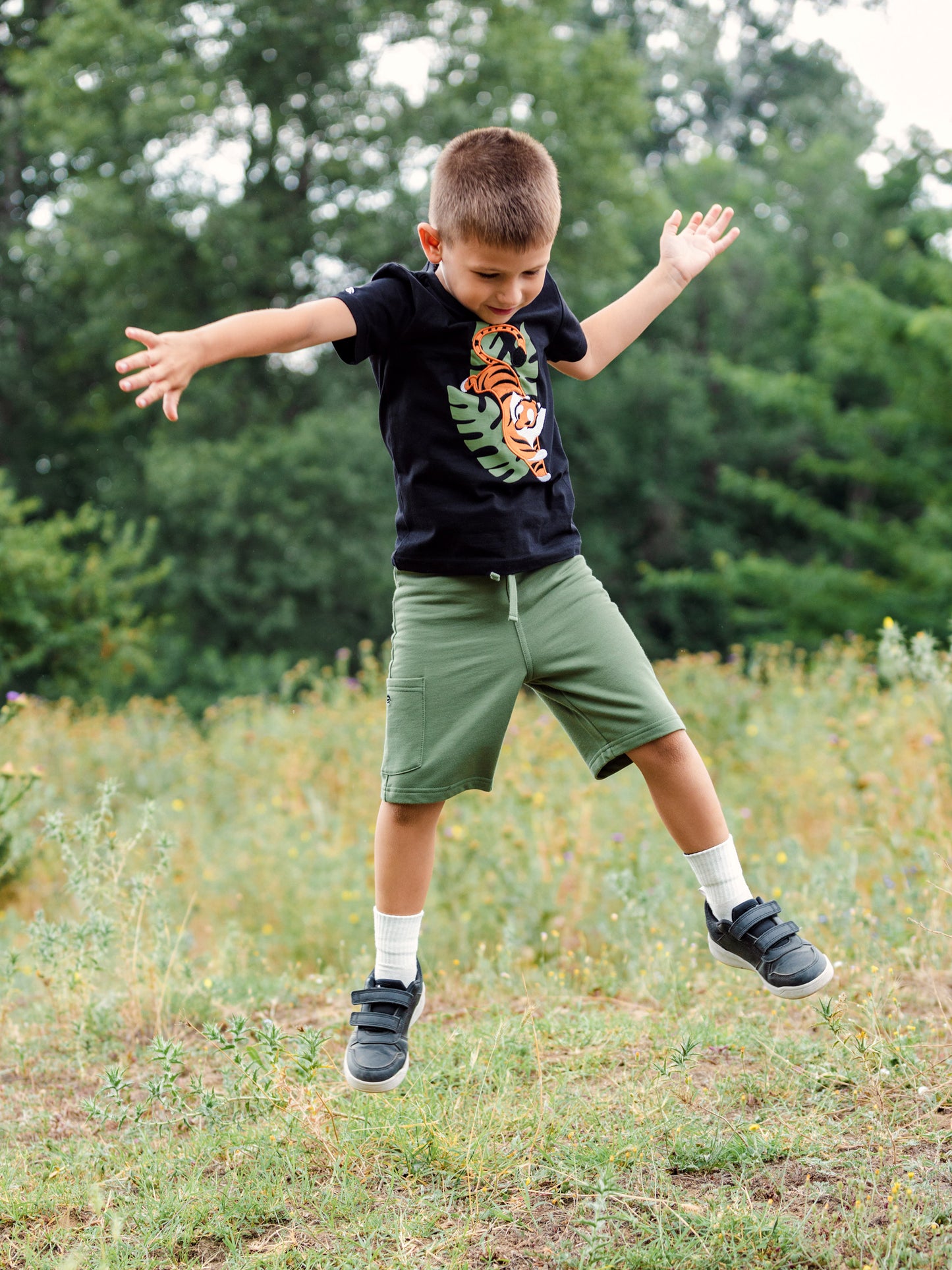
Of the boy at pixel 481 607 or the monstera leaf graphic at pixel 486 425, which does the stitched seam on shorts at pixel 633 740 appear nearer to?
the boy at pixel 481 607

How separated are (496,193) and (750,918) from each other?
5.31ft

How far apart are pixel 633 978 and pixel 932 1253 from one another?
5.15 ft

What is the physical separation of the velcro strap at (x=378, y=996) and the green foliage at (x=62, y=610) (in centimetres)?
744

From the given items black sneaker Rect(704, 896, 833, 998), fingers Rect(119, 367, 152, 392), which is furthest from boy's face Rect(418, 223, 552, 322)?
black sneaker Rect(704, 896, 833, 998)

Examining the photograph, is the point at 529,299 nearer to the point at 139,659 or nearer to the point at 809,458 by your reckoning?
the point at 139,659

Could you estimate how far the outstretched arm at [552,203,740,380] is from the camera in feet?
9.46

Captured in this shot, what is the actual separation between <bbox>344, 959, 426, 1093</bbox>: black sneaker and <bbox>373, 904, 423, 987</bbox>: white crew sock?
0.06 feet

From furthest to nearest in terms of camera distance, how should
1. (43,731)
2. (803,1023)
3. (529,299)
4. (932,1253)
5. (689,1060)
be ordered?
(43,731)
(803,1023)
(689,1060)
(529,299)
(932,1253)

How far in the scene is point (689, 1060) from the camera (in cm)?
277

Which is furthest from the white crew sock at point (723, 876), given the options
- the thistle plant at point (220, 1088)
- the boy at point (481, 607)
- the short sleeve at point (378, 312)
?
the short sleeve at point (378, 312)

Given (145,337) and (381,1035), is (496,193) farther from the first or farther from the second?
(381,1035)

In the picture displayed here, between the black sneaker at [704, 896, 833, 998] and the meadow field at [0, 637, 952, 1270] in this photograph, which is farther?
the black sneaker at [704, 896, 833, 998]

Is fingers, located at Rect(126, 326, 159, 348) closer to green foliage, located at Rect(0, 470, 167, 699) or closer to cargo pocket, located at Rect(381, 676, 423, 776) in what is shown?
cargo pocket, located at Rect(381, 676, 423, 776)

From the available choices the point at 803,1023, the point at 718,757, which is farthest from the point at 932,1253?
the point at 718,757
